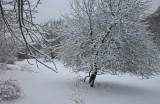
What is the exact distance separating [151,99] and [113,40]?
3568mm

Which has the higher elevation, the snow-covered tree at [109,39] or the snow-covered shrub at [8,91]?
Result: the snow-covered tree at [109,39]

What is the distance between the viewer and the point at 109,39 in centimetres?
1409

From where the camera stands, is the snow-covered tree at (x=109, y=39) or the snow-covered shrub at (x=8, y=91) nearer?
the snow-covered shrub at (x=8, y=91)

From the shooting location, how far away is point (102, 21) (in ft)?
48.8

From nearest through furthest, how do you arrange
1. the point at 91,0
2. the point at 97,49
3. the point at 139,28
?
the point at 97,49 < the point at 139,28 < the point at 91,0

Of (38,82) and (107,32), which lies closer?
(107,32)

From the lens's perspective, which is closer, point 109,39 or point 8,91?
point 8,91

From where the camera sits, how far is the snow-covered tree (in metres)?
14.0

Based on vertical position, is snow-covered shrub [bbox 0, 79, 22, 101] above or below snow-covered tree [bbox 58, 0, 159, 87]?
below

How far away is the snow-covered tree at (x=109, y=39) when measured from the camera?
46.1 feet

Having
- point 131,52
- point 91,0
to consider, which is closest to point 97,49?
point 131,52

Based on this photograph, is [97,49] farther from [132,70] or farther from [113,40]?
[132,70]

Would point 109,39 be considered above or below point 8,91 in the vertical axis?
above

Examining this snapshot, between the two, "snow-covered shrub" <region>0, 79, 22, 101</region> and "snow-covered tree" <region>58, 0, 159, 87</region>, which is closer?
"snow-covered shrub" <region>0, 79, 22, 101</region>
